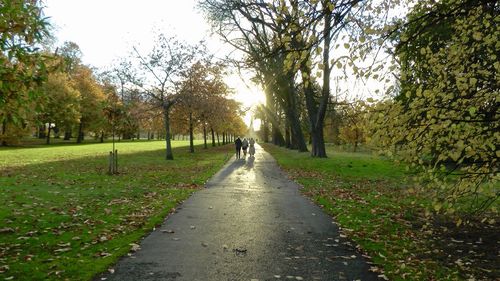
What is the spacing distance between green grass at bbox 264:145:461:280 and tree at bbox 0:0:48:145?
5963mm

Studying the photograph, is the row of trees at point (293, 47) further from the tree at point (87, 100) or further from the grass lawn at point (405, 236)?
the tree at point (87, 100)

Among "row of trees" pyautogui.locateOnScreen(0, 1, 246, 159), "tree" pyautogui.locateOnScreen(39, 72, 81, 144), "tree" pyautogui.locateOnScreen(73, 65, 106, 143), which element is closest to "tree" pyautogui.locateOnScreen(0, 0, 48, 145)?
"row of trees" pyautogui.locateOnScreen(0, 1, 246, 159)

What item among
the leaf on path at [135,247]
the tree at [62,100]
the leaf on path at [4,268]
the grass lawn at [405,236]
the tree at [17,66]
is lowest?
the grass lawn at [405,236]

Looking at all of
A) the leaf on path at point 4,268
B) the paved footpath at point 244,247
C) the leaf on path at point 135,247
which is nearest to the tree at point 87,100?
the paved footpath at point 244,247

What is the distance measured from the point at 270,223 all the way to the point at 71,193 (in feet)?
24.2

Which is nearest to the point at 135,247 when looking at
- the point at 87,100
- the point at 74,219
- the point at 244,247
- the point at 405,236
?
the point at 244,247

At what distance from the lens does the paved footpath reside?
586cm

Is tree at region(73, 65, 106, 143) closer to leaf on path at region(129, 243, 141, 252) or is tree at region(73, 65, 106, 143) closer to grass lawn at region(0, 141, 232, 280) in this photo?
grass lawn at region(0, 141, 232, 280)

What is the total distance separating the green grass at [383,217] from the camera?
20.7 feet

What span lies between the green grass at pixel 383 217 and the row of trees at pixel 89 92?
19.8 ft

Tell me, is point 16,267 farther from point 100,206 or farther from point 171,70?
point 171,70

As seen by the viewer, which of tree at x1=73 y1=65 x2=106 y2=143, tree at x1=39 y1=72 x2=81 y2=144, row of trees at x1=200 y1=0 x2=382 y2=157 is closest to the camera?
row of trees at x1=200 y1=0 x2=382 y2=157

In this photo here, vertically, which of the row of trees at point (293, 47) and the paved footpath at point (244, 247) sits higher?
the row of trees at point (293, 47)

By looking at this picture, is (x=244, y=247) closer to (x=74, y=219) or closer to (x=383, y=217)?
(x=74, y=219)
